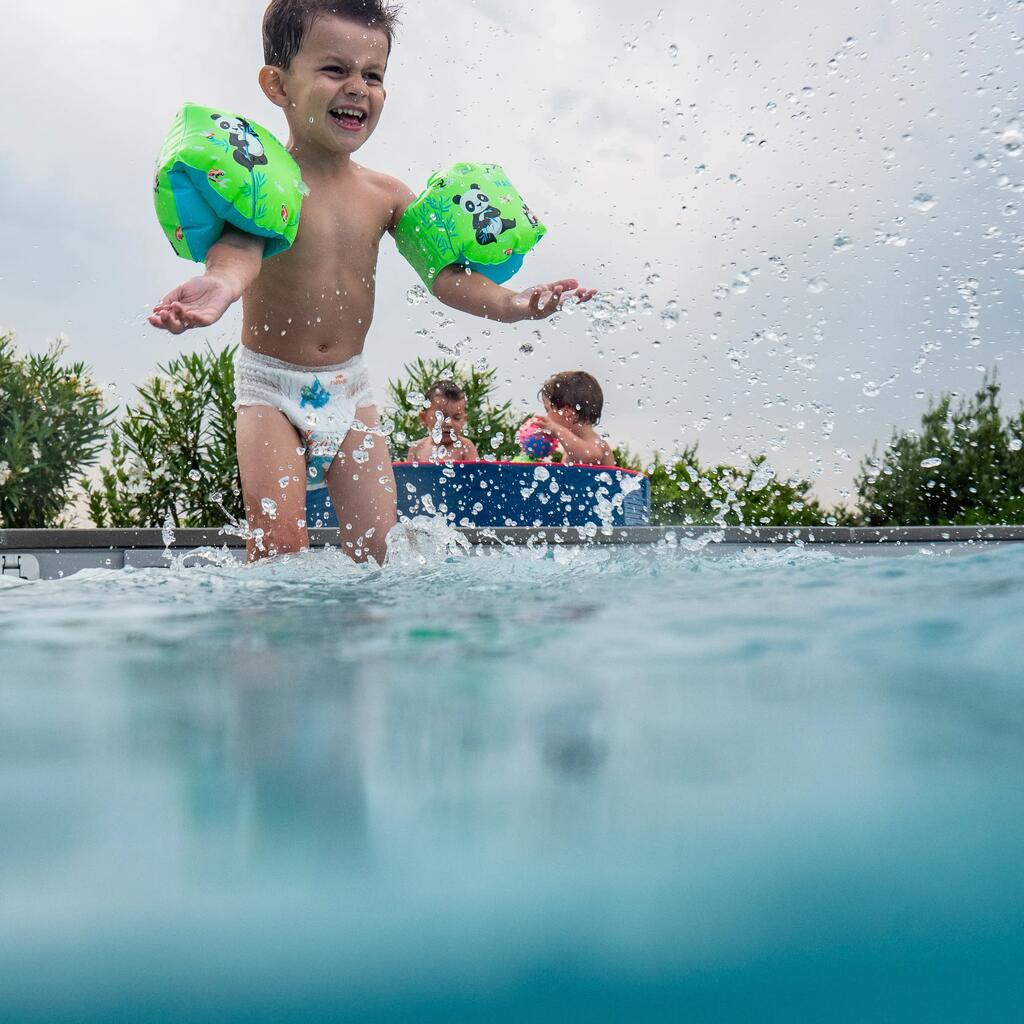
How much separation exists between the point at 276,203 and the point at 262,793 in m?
2.58

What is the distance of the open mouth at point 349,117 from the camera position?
3322 mm

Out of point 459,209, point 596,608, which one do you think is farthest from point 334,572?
point 459,209

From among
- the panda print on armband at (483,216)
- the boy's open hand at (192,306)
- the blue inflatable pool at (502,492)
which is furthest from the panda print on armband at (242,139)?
the blue inflatable pool at (502,492)

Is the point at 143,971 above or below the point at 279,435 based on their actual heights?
below

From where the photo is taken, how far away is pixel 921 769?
87 cm

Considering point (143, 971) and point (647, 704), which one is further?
point (647, 704)

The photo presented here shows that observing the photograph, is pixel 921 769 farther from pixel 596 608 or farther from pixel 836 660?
pixel 596 608

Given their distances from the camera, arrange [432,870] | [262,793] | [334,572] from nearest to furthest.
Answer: [432,870] < [262,793] < [334,572]

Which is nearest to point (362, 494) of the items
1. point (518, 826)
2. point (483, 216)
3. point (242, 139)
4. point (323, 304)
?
point (323, 304)

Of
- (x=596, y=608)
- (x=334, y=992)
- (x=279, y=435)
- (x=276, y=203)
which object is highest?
(x=276, y=203)

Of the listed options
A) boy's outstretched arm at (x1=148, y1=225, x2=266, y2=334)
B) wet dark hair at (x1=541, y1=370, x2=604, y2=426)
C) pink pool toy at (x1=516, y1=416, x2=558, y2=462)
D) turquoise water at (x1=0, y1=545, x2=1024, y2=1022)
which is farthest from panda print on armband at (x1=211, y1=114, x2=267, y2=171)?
wet dark hair at (x1=541, y1=370, x2=604, y2=426)

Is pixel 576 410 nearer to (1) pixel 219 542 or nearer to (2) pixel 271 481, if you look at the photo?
(1) pixel 219 542

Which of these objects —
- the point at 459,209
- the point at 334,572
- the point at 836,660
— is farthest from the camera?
the point at 459,209

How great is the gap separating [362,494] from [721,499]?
6.51m
